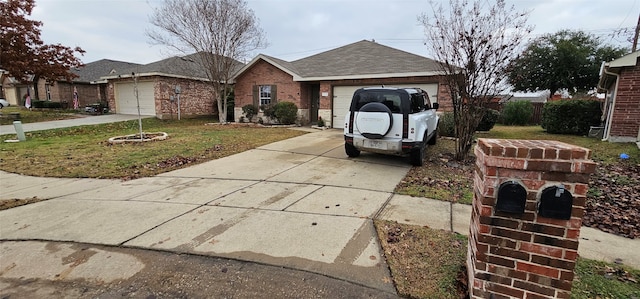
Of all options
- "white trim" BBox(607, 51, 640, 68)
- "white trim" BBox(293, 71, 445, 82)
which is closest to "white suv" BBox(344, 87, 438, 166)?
"white trim" BBox(293, 71, 445, 82)

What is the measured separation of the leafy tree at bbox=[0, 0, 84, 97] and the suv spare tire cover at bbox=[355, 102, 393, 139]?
1962 centimetres

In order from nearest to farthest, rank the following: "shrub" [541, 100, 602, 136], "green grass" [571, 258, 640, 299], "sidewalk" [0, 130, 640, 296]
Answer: "green grass" [571, 258, 640, 299] → "sidewalk" [0, 130, 640, 296] → "shrub" [541, 100, 602, 136]

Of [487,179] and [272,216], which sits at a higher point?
[487,179]

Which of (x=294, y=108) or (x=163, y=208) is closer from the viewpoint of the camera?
(x=163, y=208)

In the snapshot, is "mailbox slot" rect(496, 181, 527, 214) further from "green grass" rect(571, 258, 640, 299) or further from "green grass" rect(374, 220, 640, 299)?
"green grass" rect(571, 258, 640, 299)

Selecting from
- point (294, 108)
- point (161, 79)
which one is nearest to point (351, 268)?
point (294, 108)

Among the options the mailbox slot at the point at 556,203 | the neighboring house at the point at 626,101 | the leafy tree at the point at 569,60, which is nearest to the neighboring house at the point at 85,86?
the mailbox slot at the point at 556,203

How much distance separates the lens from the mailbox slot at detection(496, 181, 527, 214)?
1.80 meters

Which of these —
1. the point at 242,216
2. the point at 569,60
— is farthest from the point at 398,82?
the point at 569,60

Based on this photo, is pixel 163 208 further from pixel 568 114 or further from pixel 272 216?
pixel 568 114

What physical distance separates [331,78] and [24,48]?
56.1 feet

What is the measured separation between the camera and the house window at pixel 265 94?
54.5 feet

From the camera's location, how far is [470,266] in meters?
2.23

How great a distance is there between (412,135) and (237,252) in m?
4.57
